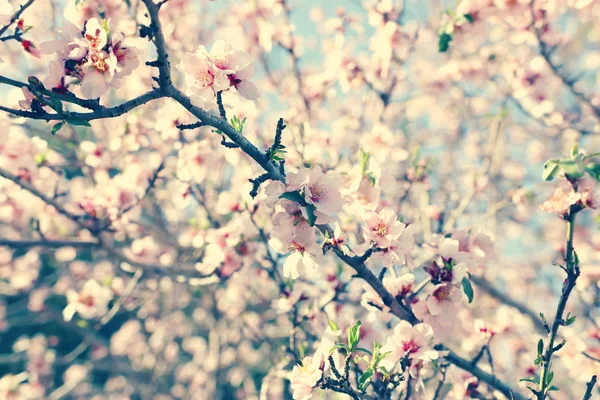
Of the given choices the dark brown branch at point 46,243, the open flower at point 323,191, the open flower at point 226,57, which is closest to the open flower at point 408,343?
the open flower at point 323,191

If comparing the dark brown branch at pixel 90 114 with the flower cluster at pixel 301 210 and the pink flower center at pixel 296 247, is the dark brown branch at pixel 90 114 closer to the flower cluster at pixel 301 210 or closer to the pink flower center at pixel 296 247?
the flower cluster at pixel 301 210

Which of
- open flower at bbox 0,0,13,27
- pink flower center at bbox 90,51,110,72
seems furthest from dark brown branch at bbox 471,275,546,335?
open flower at bbox 0,0,13,27

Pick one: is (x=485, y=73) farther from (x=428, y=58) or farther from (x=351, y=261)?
(x=351, y=261)

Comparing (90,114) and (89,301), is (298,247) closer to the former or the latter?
(90,114)

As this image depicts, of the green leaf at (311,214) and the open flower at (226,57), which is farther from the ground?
the open flower at (226,57)

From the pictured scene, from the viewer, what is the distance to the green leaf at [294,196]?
5.71 feet

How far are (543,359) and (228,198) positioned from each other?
225cm

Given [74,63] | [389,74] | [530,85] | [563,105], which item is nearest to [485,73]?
[530,85]

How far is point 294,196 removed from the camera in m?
1.76

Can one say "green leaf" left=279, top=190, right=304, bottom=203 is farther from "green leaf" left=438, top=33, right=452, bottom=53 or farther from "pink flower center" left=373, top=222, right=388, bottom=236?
"green leaf" left=438, top=33, right=452, bottom=53

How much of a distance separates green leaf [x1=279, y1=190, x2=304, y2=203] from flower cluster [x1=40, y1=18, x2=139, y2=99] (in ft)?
2.73

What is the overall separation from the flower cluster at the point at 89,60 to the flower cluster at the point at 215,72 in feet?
0.78

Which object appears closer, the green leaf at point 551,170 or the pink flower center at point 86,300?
the green leaf at point 551,170

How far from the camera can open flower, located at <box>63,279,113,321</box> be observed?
3678 mm
